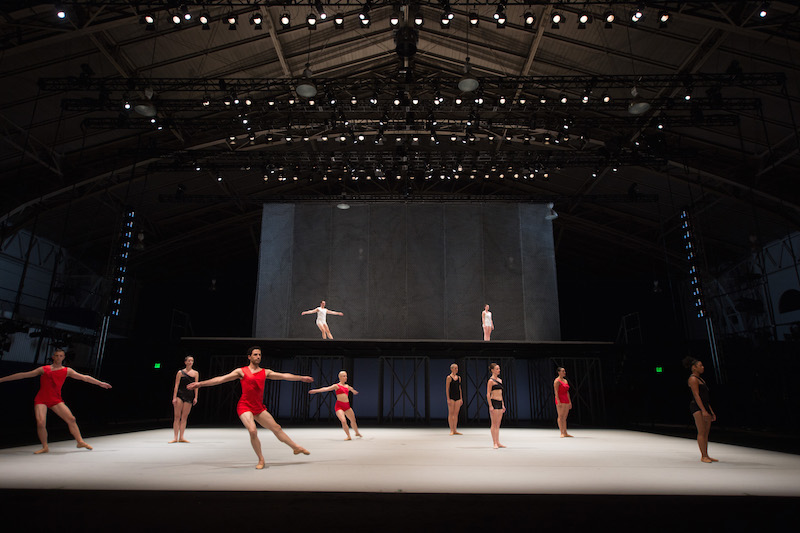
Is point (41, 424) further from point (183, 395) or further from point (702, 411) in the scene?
point (702, 411)

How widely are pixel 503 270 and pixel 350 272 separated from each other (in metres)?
7.18

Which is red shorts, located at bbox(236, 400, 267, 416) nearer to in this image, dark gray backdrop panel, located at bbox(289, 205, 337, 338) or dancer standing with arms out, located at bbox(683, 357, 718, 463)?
dancer standing with arms out, located at bbox(683, 357, 718, 463)

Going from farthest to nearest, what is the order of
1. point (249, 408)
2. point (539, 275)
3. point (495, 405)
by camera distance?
1. point (539, 275)
2. point (495, 405)
3. point (249, 408)

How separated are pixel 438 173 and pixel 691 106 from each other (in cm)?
901

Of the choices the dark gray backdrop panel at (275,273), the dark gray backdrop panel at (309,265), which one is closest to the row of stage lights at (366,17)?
the dark gray backdrop panel at (309,265)

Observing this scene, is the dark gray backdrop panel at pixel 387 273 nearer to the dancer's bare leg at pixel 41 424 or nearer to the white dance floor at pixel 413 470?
the white dance floor at pixel 413 470

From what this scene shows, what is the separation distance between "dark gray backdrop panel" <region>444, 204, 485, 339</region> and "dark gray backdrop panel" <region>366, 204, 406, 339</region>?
2094 mm

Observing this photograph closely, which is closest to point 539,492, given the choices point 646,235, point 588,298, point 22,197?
point 22,197

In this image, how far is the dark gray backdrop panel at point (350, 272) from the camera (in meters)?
21.0

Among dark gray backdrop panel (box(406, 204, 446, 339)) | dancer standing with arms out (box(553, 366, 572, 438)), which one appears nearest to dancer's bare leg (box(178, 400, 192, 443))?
dancer standing with arms out (box(553, 366, 572, 438))

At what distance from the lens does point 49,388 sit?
24.3 feet

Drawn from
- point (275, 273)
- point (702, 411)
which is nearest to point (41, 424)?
point (702, 411)

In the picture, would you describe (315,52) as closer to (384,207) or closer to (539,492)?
(384,207)

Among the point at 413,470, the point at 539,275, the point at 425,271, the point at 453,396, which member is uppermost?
the point at 425,271
